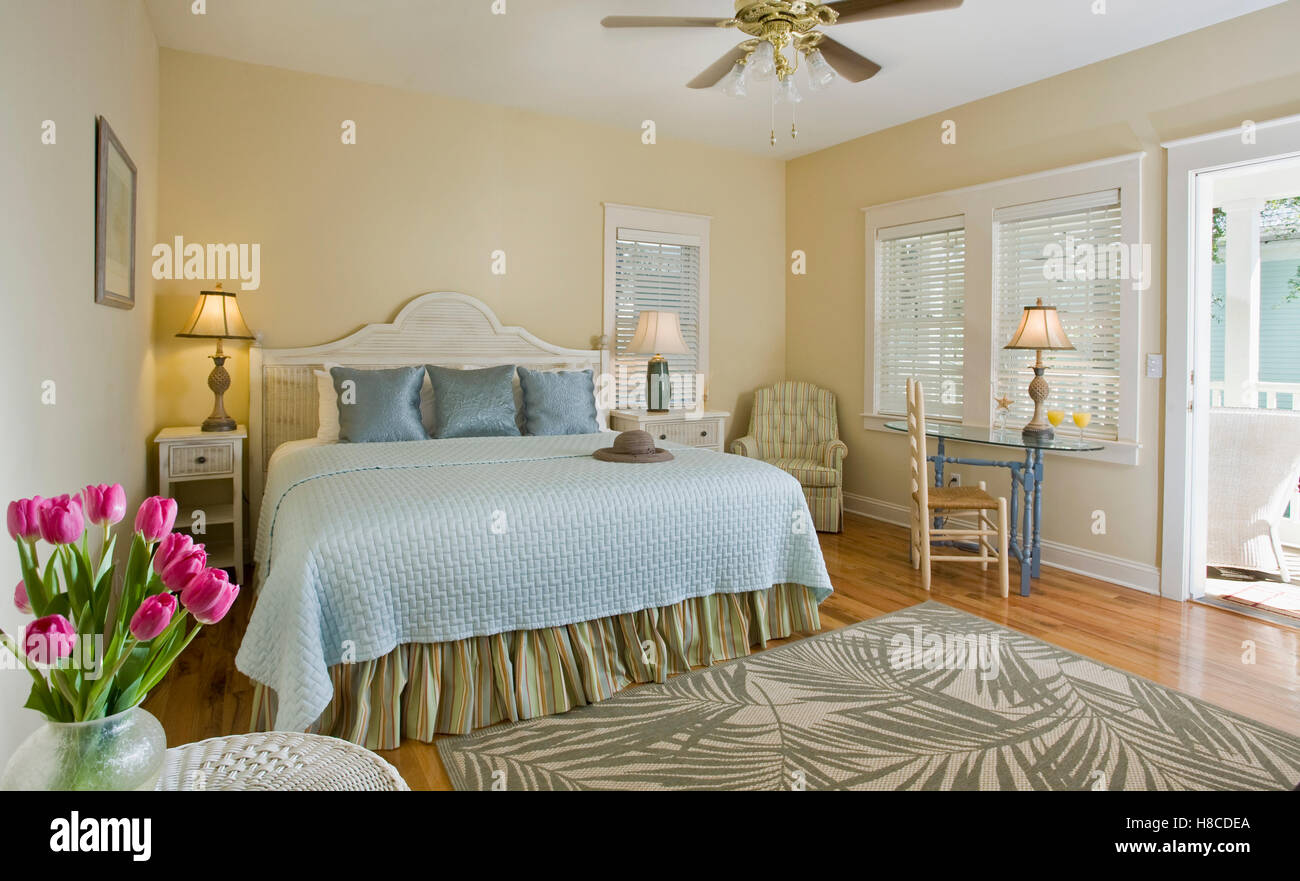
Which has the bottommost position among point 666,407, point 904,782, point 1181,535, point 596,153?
point 904,782

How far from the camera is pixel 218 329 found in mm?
3537

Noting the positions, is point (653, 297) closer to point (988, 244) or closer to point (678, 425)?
point (678, 425)

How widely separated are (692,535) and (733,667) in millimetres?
527

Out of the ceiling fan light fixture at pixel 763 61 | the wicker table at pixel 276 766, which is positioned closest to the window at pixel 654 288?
the ceiling fan light fixture at pixel 763 61

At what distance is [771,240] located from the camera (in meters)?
5.73

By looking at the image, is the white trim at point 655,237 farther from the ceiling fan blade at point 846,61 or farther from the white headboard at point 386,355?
the ceiling fan blade at point 846,61

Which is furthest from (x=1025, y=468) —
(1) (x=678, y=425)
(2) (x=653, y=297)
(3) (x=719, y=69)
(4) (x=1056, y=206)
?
(2) (x=653, y=297)

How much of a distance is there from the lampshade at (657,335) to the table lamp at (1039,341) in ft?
6.43

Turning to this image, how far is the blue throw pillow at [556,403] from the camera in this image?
13.3 feet

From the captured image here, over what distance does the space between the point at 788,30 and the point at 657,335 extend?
2200 mm

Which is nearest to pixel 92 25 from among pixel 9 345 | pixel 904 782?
pixel 9 345
